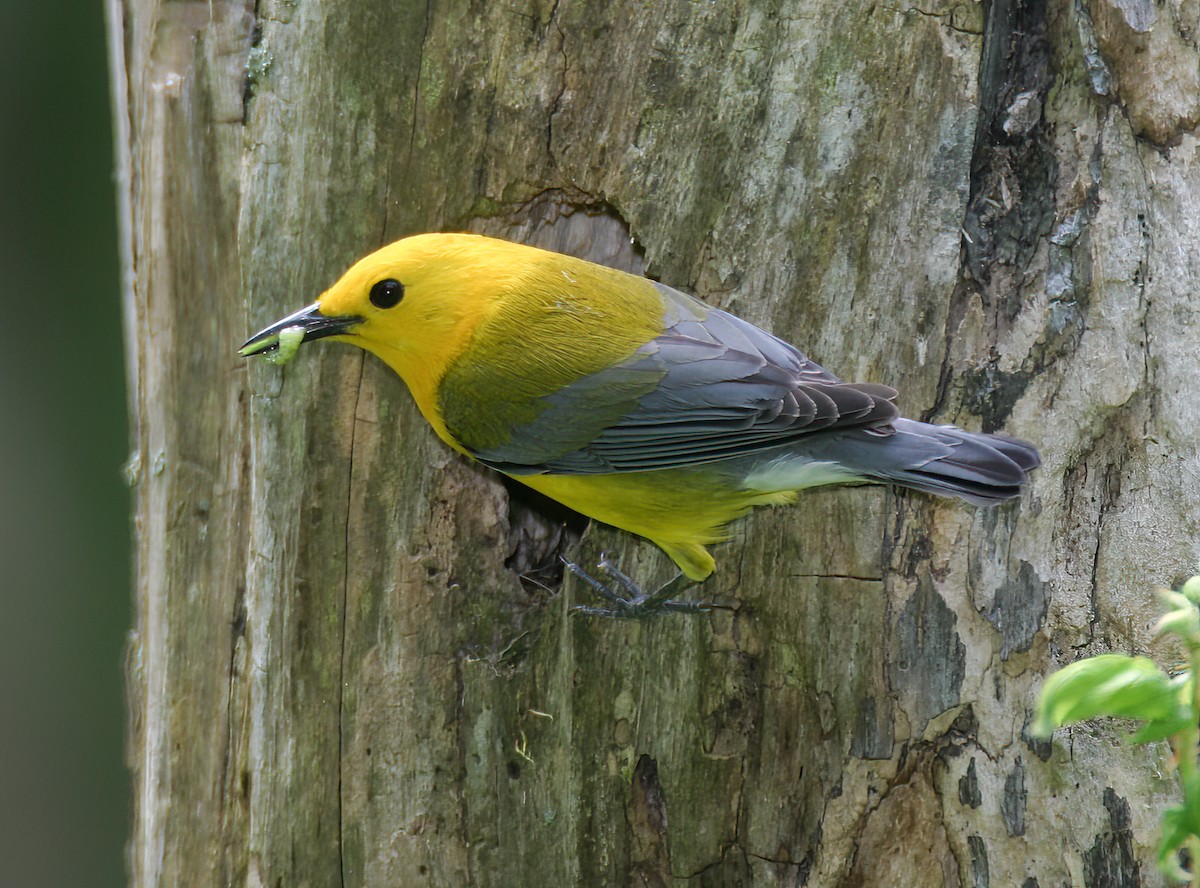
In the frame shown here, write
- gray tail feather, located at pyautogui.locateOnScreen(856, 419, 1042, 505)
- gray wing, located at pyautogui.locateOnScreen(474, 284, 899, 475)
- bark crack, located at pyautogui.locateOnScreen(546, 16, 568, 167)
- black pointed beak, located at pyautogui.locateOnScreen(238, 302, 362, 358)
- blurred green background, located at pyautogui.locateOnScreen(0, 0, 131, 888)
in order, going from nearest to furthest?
gray tail feather, located at pyautogui.locateOnScreen(856, 419, 1042, 505)
black pointed beak, located at pyautogui.locateOnScreen(238, 302, 362, 358)
gray wing, located at pyautogui.locateOnScreen(474, 284, 899, 475)
bark crack, located at pyautogui.locateOnScreen(546, 16, 568, 167)
blurred green background, located at pyautogui.locateOnScreen(0, 0, 131, 888)

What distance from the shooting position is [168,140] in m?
3.40

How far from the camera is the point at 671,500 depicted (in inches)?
136

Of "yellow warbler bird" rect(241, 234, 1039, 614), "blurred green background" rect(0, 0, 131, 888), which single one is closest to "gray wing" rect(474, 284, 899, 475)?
"yellow warbler bird" rect(241, 234, 1039, 614)

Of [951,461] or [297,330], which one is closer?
[951,461]

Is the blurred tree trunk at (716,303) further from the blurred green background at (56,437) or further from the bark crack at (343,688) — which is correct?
the blurred green background at (56,437)

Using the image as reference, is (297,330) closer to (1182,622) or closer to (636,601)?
(636,601)

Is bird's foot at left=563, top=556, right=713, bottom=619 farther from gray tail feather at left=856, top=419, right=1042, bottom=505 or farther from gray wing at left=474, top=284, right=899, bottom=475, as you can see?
gray tail feather at left=856, top=419, right=1042, bottom=505

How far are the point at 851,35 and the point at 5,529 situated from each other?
5.54m

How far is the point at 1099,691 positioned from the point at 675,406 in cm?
198

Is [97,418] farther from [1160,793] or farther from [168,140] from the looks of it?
[1160,793]

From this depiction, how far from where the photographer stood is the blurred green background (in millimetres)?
6398

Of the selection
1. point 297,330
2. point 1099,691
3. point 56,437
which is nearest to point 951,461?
point 1099,691

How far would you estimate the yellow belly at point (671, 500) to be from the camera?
3449 millimetres

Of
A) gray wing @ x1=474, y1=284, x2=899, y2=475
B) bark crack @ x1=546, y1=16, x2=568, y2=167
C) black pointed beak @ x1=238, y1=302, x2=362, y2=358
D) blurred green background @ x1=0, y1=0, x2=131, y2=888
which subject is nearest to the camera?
black pointed beak @ x1=238, y1=302, x2=362, y2=358
